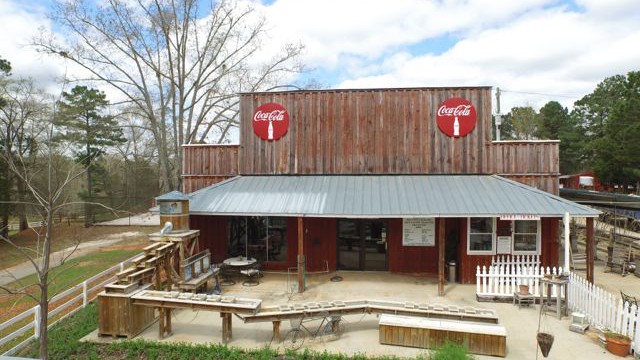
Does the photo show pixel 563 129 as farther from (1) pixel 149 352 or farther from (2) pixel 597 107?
(1) pixel 149 352

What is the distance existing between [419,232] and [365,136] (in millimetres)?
3596

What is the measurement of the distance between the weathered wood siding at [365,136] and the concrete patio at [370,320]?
144 inches

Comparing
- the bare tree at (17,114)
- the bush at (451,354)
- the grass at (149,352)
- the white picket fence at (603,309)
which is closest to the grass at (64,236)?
the bare tree at (17,114)

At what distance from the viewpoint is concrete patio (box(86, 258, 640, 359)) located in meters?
7.08

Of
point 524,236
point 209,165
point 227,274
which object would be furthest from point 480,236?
point 209,165

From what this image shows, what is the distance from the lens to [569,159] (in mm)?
47781

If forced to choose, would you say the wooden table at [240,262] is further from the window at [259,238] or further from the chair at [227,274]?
the window at [259,238]

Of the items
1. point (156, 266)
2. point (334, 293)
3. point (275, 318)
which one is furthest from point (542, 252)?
point (156, 266)

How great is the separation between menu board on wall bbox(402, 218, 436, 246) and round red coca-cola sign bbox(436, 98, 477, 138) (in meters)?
3.01

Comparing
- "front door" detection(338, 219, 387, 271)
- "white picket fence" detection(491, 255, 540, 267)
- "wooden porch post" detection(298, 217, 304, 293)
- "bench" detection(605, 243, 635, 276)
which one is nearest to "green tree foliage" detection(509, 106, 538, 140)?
"bench" detection(605, 243, 635, 276)

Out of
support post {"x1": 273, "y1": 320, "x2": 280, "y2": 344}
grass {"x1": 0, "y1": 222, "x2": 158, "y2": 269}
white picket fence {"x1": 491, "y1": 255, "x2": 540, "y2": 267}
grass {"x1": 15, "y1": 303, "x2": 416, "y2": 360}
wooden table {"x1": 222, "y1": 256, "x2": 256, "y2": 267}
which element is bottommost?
grass {"x1": 0, "y1": 222, "x2": 158, "y2": 269}

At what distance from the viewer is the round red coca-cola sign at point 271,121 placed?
43.0 feet

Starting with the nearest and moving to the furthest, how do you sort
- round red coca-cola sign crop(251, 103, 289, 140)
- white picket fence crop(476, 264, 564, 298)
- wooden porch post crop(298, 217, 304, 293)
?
white picket fence crop(476, 264, 564, 298) < wooden porch post crop(298, 217, 304, 293) < round red coca-cola sign crop(251, 103, 289, 140)

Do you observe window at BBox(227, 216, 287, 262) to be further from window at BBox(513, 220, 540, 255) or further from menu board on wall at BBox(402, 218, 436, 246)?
window at BBox(513, 220, 540, 255)
